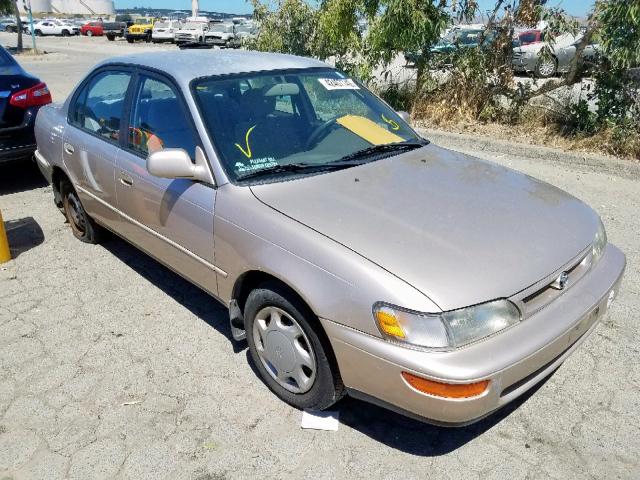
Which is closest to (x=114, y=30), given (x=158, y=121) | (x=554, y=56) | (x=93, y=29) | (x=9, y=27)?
(x=93, y=29)

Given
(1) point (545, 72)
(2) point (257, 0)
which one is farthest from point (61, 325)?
(1) point (545, 72)

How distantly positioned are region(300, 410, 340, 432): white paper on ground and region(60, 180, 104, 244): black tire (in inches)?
108

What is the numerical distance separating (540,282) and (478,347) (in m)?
0.46

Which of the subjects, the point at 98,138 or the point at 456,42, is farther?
the point at 456,42

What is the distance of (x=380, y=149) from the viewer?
3.33 metres

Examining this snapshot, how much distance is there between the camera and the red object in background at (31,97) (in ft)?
18.5

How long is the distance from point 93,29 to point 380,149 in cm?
5190

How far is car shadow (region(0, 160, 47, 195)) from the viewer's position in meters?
6.11

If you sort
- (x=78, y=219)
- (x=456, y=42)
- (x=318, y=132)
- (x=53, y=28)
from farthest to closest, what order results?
1. (x=53, y=28)
2. (x=456, y=42)
3. (x=78, y=219)
4. (x=318, y=132)

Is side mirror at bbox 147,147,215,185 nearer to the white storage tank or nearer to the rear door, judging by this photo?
the rear door

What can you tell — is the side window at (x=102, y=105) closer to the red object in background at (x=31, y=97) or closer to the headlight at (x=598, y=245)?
the red object in background at (x=31, y=97)

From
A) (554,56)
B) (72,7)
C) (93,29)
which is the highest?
(554,56)

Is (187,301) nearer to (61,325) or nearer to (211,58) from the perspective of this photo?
(61,325)

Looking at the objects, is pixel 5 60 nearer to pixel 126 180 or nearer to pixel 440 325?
pixel 126 180
